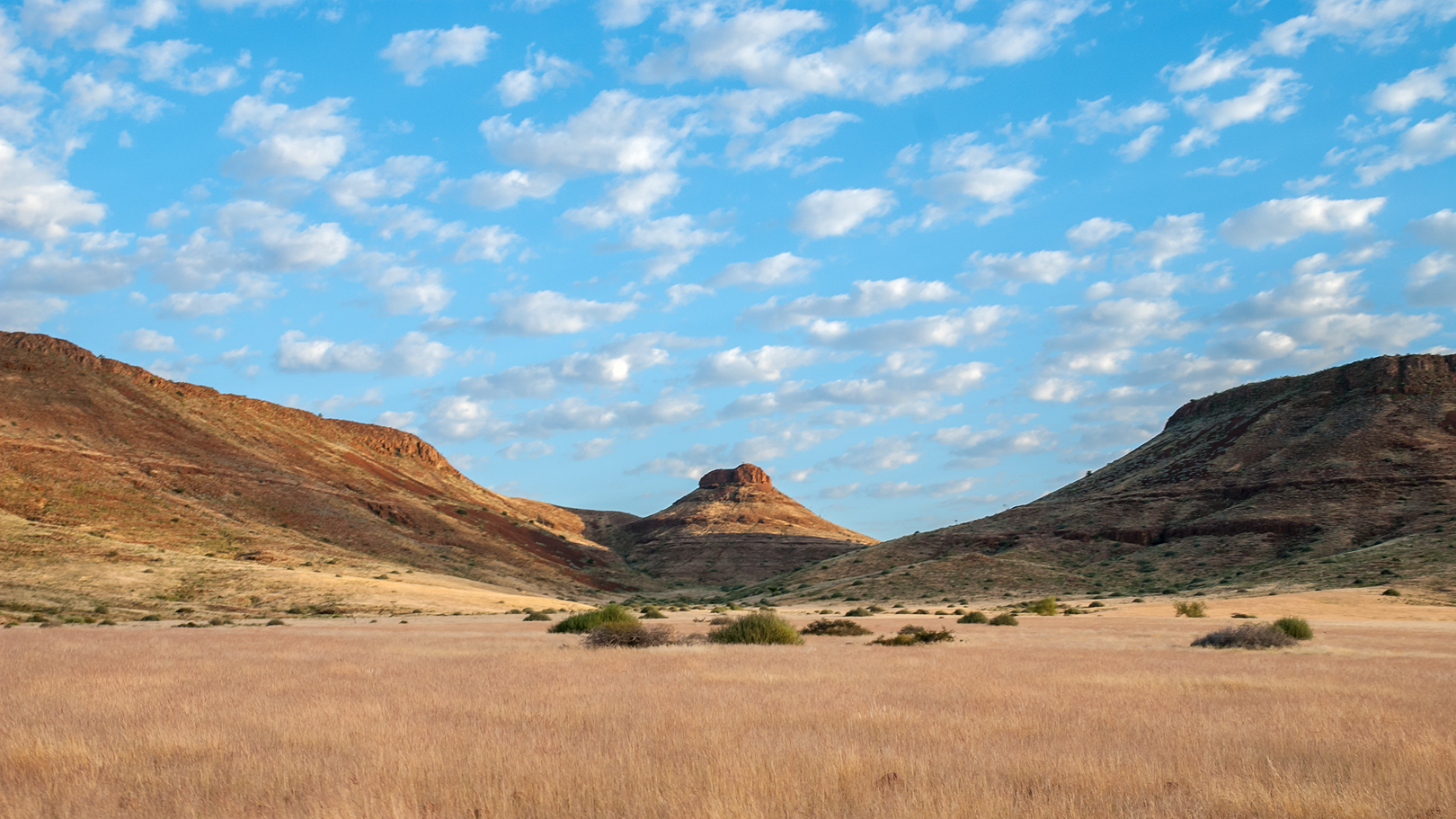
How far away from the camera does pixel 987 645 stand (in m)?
22.2

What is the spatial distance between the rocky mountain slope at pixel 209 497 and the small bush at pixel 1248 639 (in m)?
45.9

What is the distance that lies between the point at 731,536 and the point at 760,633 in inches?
4241

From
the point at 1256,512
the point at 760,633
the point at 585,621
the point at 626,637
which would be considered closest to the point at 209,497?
the point at 585,621

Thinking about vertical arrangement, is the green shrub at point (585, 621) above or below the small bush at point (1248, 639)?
above

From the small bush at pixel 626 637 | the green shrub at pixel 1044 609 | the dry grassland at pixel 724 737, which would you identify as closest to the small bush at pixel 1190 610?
the green shrub at pixel 1044 609

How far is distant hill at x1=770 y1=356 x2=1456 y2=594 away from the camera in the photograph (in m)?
65.0

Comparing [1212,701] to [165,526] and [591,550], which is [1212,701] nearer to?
[165,526]

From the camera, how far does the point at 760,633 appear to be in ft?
78.5

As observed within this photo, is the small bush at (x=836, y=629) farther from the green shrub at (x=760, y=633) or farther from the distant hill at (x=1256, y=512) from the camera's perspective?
the distant hill at (x=1256, y=512)

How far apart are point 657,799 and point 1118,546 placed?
82.1 m

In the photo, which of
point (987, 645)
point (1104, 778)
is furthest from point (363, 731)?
point (987, 645)

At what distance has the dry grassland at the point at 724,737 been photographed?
19.0ft

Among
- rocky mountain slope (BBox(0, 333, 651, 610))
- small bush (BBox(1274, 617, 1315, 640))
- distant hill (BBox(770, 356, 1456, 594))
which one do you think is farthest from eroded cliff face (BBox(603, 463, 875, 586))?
small bush (BBox(1274, 617, 1315, 640))

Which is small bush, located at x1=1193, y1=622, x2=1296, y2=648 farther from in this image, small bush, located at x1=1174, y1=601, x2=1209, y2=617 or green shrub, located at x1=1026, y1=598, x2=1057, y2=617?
green shrub, located at x1=1026, y1=598, x2=1057, y2=617
